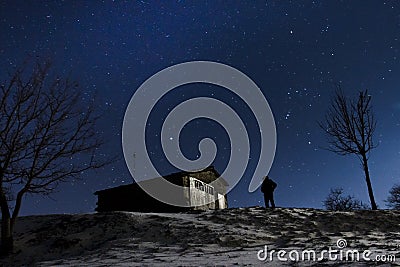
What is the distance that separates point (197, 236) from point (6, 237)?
21.5 feet

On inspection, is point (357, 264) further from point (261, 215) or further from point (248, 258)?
point (261, 215)

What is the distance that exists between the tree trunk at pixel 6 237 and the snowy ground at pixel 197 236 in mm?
292

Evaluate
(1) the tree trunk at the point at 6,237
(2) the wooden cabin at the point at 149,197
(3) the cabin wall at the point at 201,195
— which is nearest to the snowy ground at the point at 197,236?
(1) the tree trunk at the point at 6,237

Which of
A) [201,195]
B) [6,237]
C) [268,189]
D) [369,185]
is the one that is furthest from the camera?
[201,195]

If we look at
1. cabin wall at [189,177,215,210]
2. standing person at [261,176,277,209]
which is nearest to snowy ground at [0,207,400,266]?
standing person at [261,176,277,209]

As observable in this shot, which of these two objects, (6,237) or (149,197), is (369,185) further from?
(6,237)

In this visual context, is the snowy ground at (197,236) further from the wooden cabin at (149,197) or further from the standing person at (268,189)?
the wooden cabin at (149,197)

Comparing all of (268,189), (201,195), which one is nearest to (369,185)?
(268,189)

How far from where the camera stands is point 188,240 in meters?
10.2

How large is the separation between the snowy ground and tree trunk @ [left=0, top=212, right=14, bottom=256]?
292 mm

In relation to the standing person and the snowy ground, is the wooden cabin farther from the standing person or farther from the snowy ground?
the snowy ground

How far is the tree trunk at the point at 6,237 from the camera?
10.4 meters

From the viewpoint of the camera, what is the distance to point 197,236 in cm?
1068

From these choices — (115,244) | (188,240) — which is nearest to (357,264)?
(188,240)
